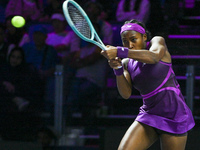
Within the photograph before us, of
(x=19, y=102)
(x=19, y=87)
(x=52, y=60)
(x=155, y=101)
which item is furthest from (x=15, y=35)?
(x=155, y=101)

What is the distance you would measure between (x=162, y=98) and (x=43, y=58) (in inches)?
101

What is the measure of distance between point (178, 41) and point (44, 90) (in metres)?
1.81

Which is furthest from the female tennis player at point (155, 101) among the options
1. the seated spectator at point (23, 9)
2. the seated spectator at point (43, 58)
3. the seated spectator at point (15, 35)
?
the seated spectator at point (23, 9)

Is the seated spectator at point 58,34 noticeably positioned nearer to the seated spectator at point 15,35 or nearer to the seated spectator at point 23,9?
the seated spectator at point 15,35

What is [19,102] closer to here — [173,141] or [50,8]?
[50,8]

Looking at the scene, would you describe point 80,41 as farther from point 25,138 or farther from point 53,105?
point 25,138

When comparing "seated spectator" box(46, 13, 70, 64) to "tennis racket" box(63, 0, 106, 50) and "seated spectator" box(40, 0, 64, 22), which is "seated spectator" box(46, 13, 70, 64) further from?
"tennis racket" box(63, 0, 106, 50)

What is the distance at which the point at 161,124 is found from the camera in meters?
3.39

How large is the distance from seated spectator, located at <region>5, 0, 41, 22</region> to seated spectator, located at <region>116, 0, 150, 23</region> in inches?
52.4

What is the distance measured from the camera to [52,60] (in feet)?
18.3

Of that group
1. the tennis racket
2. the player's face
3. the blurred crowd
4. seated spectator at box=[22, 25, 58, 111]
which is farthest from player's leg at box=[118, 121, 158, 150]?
seated spectator at box=[22, 25, 58, 111]

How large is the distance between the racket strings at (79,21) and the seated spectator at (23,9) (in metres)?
3.26

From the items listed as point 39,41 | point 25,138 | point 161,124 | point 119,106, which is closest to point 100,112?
point 119,106

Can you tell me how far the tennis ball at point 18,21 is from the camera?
21.1ft
